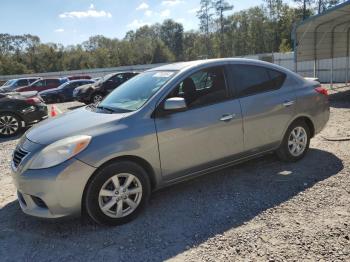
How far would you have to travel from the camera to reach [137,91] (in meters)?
4.61

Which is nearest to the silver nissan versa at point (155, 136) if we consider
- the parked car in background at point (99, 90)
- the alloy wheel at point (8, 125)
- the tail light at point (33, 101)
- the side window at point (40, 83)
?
the alloy wheel at point (8, 125)

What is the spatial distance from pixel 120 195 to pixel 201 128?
1257 millimetres

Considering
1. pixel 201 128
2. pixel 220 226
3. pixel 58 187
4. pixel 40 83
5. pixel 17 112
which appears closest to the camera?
pixel 58 187

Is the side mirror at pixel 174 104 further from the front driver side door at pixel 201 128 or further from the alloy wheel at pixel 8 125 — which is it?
the alloy wheel at pixel 8 125

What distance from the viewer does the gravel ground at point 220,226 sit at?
11.0ft

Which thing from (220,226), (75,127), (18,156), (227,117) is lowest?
A: (220,226)

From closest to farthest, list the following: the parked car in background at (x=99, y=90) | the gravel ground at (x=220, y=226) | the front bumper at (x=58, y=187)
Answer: the gravel ground at (x=220, y=226) → the front bumper at (x=58, y=187) → the parked car in background at (x=99, y=90)

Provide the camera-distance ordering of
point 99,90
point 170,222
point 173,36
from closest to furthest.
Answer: point 170,222 → point 99,90 → point 173,36

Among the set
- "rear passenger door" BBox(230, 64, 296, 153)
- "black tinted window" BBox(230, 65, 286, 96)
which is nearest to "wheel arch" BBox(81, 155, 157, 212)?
"rear passenger door" BBox(230, 64, 296, 153)

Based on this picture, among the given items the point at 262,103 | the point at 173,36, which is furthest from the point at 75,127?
the point at 173,36

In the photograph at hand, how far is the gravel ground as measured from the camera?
3.36m

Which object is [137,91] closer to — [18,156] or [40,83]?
[18,156]

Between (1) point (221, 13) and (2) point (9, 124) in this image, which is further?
(1) point (221, 13)

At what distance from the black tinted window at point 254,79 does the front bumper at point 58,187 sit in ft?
7.63
